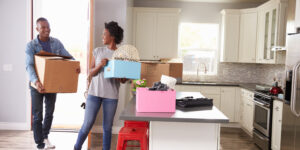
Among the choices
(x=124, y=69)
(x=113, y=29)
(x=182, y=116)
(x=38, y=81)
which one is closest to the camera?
(x=182, y=116)

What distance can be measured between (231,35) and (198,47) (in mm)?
793

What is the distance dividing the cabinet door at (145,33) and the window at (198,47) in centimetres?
72

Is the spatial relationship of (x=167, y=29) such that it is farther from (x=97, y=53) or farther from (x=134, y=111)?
(x=134, y=111)

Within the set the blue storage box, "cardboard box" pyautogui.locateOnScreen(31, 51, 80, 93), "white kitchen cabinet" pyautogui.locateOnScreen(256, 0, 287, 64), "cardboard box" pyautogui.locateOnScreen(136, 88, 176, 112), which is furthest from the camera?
"white kitchen cabinet" pyautogui.locateOnScreen(256, 0, 287, 64)

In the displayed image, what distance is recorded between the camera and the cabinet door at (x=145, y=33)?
5.52m

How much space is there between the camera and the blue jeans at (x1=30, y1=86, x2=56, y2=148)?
326cm

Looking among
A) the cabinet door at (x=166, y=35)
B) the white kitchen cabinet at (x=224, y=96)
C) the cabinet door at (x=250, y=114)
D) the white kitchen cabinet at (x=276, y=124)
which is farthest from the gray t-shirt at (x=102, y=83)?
the cabinet door at (x=166, y=35)

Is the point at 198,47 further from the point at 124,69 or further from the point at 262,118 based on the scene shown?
the point at 124,69

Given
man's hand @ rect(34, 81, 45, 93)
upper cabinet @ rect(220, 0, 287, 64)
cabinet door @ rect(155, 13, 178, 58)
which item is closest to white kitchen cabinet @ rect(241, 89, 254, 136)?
upper cabinet @ rect(220, 0, 287, 64)

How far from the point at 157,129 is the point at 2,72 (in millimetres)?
3590

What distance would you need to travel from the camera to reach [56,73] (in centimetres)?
286

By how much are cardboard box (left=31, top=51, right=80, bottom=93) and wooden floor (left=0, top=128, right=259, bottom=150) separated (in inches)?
46.1

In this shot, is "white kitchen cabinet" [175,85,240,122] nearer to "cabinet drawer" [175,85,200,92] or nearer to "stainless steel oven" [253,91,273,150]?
"cabinet drawer" [175,85,200,92]

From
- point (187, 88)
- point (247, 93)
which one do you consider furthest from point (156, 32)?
point (247, 93)
